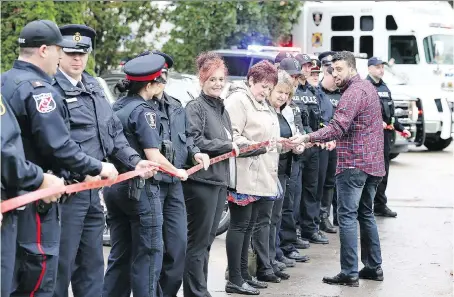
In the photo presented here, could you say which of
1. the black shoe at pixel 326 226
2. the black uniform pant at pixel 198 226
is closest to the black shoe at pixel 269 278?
the black uniform pant at pixel 198 226

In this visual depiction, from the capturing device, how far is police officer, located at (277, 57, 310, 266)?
9.07 metres

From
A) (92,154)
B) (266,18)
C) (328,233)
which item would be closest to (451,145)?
(266,18)

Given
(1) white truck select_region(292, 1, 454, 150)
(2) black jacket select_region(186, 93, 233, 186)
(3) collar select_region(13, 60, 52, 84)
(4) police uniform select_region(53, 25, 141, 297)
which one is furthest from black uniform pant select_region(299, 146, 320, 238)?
(1) white truck select_region(292, 1, 454, 150)

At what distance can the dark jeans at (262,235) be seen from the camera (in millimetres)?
8017

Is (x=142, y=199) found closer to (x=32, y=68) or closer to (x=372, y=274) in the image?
(x=32, y=68)

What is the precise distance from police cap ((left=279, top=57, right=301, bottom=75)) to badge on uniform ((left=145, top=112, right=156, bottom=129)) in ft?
9.20

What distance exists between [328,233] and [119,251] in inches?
184

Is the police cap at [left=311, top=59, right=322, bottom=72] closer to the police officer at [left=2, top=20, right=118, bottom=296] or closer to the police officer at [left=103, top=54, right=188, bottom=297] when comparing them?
the police officer at [left=103, top=54, right=188, bottom=297]

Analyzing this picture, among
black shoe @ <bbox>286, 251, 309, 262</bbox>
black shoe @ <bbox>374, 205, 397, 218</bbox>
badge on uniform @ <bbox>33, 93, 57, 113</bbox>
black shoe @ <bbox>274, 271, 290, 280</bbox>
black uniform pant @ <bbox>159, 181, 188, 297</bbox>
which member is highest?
badge on uniform @ <bbox>33, 93, 57, 113</bbox>

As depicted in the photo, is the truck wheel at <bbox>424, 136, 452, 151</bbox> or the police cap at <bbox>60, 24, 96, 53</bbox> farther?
the truck wheel at <bbox>424, 136, 452, 151</bbox>

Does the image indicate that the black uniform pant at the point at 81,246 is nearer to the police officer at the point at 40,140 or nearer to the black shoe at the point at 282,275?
the police officer at the point at 40,140

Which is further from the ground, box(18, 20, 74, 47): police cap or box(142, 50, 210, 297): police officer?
box(18, 20, 74, 47): police cap

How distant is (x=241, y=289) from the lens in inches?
309

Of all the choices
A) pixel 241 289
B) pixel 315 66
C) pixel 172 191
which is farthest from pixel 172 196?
pixel 315 66
